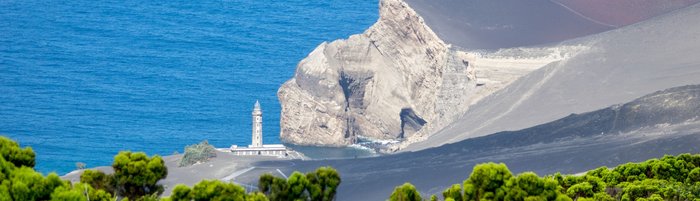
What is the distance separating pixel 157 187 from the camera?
3850cm

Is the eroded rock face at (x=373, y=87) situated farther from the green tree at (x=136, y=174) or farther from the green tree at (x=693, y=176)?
the green tree at (x=136, y=174)

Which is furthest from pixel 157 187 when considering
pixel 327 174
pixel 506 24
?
pixel 506 24

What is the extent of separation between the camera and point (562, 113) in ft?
284

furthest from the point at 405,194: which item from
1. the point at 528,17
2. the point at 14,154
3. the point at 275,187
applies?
the point at 528,17

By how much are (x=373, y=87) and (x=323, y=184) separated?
56.0 meters

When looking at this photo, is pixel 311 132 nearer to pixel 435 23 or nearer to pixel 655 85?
pixel 435 23

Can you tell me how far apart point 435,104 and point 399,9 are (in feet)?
14.3

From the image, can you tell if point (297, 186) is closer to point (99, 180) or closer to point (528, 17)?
point (99, 180)

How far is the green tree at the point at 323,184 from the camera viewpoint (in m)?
38.9

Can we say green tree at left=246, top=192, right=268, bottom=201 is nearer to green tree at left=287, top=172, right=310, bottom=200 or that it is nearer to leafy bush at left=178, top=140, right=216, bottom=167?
green tree at left=287, top=172, right=310, bottom=200

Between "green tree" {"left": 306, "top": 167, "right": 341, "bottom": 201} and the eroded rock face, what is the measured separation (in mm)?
53299

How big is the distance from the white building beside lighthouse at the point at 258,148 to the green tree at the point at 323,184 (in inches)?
1949

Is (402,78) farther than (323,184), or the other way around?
(402,78)

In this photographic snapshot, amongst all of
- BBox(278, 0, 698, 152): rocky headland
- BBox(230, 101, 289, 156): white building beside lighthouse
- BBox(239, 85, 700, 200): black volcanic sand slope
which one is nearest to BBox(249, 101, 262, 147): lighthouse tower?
BBox(230, 101, 289, 156): white building beside lighthouse
